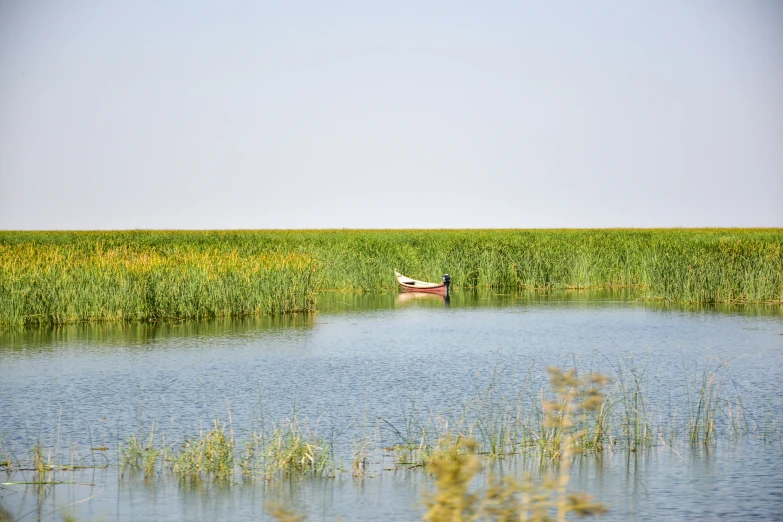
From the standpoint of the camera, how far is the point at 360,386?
50.8 ft

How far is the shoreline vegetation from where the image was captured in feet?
80.7

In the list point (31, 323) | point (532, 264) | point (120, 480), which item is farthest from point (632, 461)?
point (532, 264)

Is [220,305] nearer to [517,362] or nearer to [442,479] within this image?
[517,362]

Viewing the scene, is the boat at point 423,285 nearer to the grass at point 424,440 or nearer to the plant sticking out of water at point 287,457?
the grass at point 424,440

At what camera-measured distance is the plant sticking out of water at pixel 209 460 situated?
9.97 m

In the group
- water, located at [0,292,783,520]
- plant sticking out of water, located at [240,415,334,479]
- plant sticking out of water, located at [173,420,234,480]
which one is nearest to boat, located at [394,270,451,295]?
water, located at [0,292,783,520]

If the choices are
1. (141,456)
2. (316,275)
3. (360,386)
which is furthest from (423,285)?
(141,456)

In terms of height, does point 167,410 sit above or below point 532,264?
below

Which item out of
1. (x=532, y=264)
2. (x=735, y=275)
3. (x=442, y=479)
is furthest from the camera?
(x=532, y=264)

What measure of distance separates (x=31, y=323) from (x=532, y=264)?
62.3ft

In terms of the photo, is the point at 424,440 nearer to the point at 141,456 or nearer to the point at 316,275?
the point at 141,456

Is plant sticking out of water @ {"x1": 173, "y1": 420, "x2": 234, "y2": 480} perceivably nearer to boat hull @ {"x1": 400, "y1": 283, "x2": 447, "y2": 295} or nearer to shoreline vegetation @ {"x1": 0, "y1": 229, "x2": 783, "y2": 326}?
shoreline vegetation @ {"x1": 0, "y1": 229, "x2": 783, "y2": 326}

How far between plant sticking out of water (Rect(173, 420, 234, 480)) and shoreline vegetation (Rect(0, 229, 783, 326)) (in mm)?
15146

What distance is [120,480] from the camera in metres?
9.89
